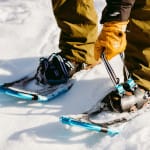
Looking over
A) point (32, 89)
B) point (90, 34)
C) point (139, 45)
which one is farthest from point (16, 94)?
point (139, 45)

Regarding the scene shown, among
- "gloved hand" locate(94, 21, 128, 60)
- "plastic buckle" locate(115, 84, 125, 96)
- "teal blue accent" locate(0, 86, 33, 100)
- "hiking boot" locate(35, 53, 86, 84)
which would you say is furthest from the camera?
"hiking boot" locate(35, 53, 86, 84)

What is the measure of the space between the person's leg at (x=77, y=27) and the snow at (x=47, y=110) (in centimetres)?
15

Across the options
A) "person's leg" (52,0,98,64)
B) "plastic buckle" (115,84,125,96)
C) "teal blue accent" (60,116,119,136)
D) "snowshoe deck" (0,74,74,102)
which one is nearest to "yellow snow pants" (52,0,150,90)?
"person's leg" (52,0,98,64)

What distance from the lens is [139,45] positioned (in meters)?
2.81

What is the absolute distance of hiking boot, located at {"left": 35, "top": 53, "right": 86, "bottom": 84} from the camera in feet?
10.4

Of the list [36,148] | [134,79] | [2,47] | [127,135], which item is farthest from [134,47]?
[2,47]

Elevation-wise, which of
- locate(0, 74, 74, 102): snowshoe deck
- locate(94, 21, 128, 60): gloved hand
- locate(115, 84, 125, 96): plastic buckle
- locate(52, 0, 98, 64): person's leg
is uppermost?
locate(94, 21, 128, 60): gloved hand

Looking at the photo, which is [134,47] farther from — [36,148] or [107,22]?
[36,148]

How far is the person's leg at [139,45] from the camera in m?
2.73

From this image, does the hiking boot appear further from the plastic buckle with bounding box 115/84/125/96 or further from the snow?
the plastic buckle with bounding box 115/84/125/96

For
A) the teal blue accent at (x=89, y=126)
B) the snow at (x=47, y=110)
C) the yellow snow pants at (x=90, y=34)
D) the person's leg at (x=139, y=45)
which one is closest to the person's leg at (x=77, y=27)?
the yellow snow pants at (x=90, y=34)

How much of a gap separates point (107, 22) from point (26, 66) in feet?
3.64

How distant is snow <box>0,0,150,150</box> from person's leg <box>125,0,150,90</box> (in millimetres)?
246

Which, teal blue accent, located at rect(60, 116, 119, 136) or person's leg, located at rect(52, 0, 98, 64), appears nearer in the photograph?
teal blue accent, located at rect(60, 116, 119, 136)
